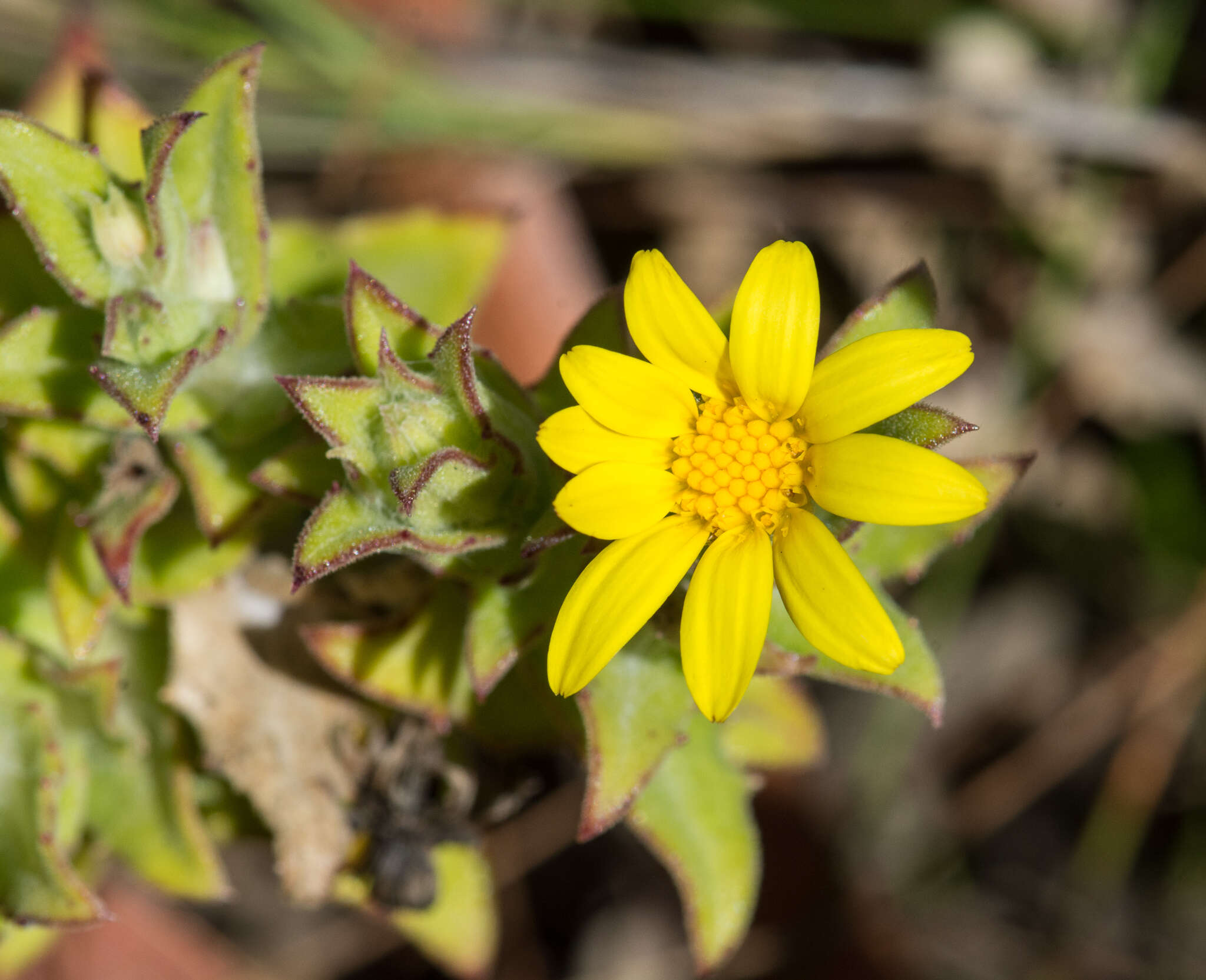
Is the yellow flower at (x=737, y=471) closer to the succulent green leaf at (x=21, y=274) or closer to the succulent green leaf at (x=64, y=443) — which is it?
the succulent green leaf at (x=64, y=443)

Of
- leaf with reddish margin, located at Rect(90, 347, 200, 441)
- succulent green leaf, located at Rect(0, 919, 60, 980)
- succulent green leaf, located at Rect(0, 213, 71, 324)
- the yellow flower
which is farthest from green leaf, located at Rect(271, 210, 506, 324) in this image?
succulent green leaf, located at Rect(0, 919, 60, 980)

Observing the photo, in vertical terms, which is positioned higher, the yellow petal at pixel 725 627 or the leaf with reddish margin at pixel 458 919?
the yellow petal at pixel 725 627

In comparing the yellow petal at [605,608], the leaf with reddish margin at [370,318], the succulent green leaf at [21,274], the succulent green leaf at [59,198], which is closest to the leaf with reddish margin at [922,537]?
the yellow petal at [605,608]

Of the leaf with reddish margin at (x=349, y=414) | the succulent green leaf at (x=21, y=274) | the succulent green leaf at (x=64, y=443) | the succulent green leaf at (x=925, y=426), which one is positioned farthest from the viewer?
the succulent green leaf at (x=21, y=274)

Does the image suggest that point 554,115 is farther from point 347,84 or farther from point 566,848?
point 566,848

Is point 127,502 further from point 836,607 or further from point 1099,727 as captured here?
point 1099,727

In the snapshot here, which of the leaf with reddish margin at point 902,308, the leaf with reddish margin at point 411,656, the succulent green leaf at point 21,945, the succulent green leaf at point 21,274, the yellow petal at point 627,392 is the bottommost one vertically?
the succulent green leaf at point 21,945

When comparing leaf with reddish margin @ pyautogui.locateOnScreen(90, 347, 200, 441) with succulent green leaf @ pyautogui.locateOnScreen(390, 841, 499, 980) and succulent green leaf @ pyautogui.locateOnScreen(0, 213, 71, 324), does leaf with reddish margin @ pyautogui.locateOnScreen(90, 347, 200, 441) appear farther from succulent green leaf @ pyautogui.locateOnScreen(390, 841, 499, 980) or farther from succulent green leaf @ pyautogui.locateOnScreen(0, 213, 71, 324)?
succulent green leaf @ pyautogui.locateOnScreen(390, 841, 499, 980)
